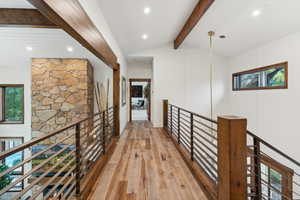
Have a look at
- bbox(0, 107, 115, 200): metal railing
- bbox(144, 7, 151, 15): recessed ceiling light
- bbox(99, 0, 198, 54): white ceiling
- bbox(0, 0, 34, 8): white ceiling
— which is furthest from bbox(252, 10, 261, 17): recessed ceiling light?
bbox(0, 0, 34, 8): white ceiling

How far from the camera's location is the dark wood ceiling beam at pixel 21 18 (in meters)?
2.44

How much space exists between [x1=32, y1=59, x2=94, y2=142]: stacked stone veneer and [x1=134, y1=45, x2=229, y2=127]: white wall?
227 centimetres

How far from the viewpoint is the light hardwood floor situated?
2084mm

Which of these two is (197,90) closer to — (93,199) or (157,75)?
(157,75)

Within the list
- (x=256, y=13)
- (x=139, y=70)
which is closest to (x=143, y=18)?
(x=256, y=13)

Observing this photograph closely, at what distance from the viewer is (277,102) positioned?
4.22m

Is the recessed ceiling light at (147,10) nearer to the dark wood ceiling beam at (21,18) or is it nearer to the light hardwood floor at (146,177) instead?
the dark wood ceiling beam at (21,18)

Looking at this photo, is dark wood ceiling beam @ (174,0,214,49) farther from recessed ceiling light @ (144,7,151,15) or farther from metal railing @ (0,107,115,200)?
metal railing @ (0,107,115,200)

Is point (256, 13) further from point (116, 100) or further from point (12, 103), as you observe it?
point (12, 103)

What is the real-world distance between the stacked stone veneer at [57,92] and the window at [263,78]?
540cm

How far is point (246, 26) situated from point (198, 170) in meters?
3.77

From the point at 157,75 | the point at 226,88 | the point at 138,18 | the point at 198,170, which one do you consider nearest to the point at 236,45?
the point at 226,88

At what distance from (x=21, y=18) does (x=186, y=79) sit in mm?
5060

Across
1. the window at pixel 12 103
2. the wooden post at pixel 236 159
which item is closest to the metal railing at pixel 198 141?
the wooden post at pixel 236 159
